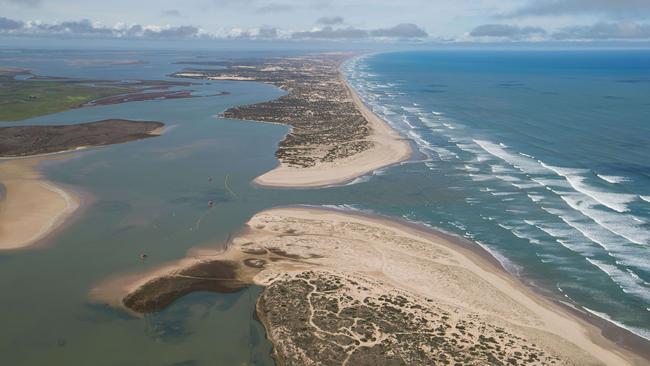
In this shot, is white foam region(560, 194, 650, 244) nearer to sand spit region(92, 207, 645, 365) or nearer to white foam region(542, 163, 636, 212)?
white foam region(542, 163, 636, 212)

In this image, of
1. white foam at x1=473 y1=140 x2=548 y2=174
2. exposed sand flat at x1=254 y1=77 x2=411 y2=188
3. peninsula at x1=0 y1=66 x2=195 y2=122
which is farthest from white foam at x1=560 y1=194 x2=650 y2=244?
peninsula at x1=0 y1=66 x2=195 y2=122

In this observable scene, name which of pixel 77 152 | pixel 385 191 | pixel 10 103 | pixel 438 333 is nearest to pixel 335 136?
pixel 385 191

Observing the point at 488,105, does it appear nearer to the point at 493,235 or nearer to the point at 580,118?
the point at 580,118

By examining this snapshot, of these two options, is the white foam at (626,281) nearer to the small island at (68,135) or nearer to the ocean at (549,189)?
the ocean at (549,189)

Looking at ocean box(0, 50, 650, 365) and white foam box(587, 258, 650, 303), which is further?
white foam box(587, 258, 650, 303)

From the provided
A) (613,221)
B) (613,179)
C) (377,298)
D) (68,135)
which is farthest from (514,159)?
(68,135)

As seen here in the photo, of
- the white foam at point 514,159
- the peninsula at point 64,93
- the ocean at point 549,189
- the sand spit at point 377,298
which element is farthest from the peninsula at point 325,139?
the peninsula at point 64,93

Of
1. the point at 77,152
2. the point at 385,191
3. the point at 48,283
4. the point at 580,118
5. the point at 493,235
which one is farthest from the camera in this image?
the point at 580,118

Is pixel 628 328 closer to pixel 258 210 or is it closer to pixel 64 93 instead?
pixel 258 210
